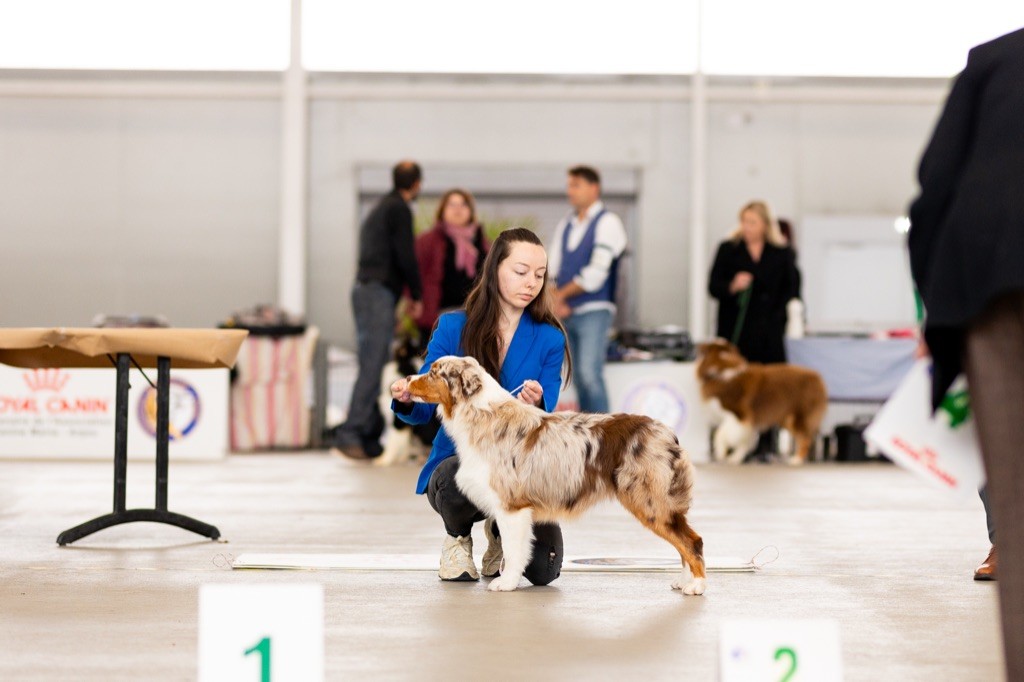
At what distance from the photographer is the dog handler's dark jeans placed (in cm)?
336

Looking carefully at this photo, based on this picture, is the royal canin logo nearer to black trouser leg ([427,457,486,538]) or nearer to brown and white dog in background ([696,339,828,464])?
brown and white dog in background ([696,339,828,464])

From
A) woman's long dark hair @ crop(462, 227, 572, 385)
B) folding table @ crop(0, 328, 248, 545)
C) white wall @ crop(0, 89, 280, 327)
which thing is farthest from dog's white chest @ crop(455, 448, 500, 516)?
white wall @ crop(0, 89, 280, 327)

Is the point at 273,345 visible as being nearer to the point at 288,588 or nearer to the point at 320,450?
the point at 320,450

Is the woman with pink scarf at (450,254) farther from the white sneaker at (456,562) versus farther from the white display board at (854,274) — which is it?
the white sneaker at (456,562)

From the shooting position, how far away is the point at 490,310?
355 centimetres

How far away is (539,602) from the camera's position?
3.12m

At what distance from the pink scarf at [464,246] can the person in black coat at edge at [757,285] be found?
1.66 metres

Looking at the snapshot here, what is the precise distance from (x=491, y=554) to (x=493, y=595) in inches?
13.1

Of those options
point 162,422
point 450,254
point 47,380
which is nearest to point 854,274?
point 450,254

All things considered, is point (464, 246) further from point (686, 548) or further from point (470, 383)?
point (686, 548)

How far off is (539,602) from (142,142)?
917cm

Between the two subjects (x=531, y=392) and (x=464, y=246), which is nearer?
(x=531, y=392)

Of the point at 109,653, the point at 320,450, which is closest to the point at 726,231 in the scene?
the point at 320,450

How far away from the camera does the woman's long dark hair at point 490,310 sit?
3.51 meters
